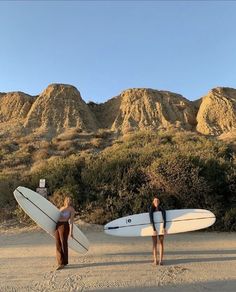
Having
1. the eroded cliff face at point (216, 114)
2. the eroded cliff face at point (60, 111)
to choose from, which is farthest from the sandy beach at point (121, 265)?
the eroded cliff face at point (216, 114)

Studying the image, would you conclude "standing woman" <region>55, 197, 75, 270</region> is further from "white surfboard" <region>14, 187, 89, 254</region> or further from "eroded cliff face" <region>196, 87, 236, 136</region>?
→ "eroded cliff face" <region>196, 87, 236, 136</region>

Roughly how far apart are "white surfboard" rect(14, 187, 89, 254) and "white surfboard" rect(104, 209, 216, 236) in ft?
3.22

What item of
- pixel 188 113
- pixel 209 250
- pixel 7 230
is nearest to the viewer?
pixel 209 250

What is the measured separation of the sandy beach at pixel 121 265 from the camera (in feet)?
26.1

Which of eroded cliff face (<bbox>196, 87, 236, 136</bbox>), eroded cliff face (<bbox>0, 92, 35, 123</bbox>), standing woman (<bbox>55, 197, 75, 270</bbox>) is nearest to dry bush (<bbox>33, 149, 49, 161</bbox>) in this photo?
standing woman (<bbox>55, 197, 75, 270</bbox>)

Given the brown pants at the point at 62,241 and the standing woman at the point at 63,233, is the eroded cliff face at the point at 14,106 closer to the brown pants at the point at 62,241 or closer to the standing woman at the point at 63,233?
the standing woman at the point at 63,233

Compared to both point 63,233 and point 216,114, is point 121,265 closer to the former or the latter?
point 63,233

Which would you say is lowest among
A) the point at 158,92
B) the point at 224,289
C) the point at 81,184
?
the point at 224,289

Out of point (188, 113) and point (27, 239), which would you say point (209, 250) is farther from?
point (188, 113)

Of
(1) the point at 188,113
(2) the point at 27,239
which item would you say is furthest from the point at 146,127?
(2) the point at 27,239

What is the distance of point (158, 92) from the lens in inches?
2093

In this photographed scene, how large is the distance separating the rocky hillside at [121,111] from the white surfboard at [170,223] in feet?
106

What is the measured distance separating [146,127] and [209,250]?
3524cm

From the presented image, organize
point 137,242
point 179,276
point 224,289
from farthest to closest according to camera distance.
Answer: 1. point 137,242
2. point 179,276
3. point 224,289
